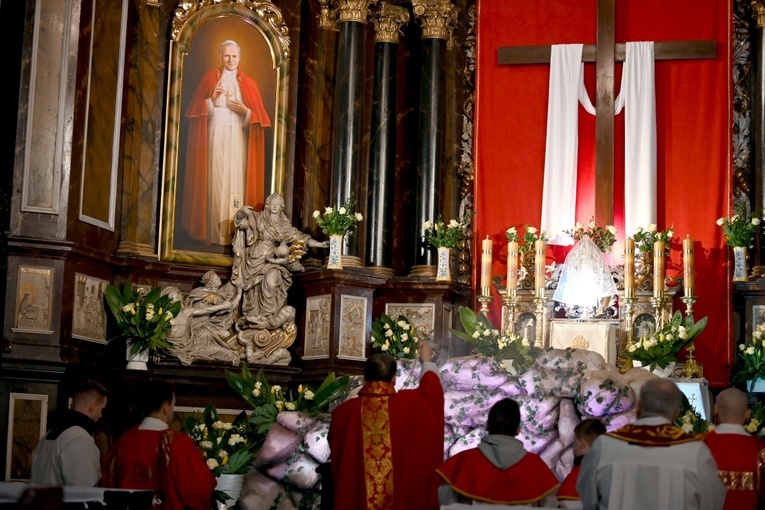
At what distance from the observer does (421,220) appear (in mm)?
13836

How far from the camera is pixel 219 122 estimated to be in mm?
13516

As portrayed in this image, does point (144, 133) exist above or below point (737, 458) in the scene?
above

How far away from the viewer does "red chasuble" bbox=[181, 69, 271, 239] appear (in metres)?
13.4

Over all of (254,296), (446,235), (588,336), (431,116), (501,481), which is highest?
(431,116)

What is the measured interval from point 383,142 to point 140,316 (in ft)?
11.3

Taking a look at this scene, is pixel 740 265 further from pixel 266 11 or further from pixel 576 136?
pixel 266 11

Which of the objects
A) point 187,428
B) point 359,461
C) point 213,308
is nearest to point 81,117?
point 213,308

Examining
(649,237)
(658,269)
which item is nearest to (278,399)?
(658,269)

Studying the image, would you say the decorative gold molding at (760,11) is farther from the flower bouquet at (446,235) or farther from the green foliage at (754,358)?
the flower bouquet at (446,235)

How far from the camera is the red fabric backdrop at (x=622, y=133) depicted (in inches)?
532

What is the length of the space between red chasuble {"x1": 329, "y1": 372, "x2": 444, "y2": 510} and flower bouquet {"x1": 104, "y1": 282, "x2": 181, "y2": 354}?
4740mm

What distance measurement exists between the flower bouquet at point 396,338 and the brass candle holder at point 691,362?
2674mm

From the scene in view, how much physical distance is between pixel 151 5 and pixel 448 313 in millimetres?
4485

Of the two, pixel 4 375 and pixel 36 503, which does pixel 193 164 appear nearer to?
pixel 4 375
